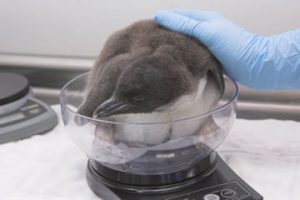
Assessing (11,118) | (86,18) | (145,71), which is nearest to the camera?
(145,71)

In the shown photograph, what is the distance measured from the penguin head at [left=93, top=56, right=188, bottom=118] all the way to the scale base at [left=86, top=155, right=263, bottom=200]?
128 mm

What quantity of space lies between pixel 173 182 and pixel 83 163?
208 millimetres

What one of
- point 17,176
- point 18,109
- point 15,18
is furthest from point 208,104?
point 15,18

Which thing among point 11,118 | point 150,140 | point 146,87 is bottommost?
point 11,118

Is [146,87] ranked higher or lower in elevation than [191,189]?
higher

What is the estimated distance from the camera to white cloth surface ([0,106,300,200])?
728 millimetres

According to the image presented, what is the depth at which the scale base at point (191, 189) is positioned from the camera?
0.66m

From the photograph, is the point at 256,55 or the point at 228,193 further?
the point at 256,55

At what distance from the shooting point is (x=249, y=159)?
0.81 metres

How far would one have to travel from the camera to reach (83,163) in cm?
83

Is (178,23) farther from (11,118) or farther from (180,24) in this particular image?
(11,118)

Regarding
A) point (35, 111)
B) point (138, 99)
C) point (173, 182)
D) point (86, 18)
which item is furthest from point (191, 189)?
point (86, 18)

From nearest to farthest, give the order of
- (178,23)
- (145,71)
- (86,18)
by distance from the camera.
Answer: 1. (145,71)
2. (178,23)
3. (86,18)

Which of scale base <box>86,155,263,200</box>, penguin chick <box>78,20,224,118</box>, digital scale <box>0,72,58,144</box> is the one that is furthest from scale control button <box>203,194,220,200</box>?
digital scale <box>0,72,58,144</box>
